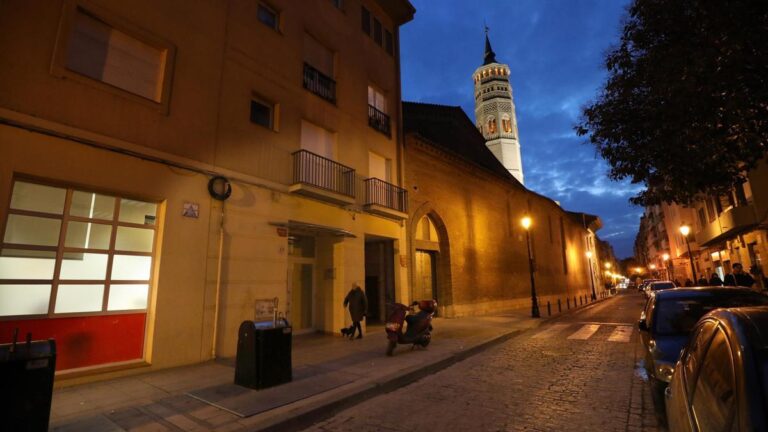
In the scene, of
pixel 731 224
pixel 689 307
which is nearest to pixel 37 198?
pixel 689 307

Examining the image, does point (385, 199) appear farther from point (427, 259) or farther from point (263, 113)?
point (263, 113)

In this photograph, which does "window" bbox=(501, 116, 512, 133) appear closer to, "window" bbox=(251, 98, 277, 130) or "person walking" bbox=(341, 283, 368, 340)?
"person walking" bbox=(341, 283, 368, 340)

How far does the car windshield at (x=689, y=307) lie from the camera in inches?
211

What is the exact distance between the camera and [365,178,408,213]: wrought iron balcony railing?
545 inches

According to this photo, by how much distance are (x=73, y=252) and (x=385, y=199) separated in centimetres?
965

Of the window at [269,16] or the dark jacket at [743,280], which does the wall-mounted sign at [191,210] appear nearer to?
the window at [269,16]

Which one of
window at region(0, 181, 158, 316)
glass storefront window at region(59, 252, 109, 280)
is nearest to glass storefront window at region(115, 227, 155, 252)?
window at region(0, 181, 158, 316)

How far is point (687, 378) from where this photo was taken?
104 inches

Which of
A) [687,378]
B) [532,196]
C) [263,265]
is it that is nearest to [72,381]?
[263,265]

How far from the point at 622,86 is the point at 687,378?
26.9ft

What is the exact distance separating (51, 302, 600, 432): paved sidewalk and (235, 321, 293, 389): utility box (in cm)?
19

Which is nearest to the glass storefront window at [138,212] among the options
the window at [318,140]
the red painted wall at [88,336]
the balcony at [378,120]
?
the red painted wall at [88,336]

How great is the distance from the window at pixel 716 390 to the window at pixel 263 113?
10.4 metres

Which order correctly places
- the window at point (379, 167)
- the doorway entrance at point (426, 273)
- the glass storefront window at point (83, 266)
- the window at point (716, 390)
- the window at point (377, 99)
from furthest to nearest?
the doorway entrance at point (426, 273) < the window at point (377, 99) < the window at point (379, 167) < the glass storefront window at point (83, 266) < the window at point (716, 390)
